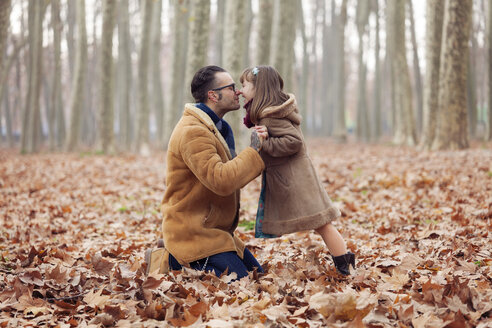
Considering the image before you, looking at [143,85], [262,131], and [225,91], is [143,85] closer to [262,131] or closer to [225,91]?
[225,91]

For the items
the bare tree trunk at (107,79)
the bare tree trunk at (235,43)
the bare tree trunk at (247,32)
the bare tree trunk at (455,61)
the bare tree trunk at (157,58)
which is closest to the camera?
the bare tree trunk at (455,61)

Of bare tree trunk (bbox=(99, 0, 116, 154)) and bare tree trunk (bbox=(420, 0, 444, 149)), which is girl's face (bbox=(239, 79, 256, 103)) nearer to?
bare tree trunk (bbox=(420, 0, 444, 149))

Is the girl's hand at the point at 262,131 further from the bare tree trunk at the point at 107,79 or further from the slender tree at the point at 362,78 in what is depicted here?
the slender tree at the point at 362,78

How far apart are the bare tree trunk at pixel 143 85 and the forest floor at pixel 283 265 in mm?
7923

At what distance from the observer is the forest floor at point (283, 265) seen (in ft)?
9.54

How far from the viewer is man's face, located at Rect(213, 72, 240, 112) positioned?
3703mm

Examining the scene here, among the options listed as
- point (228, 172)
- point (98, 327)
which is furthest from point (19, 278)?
point (228, 172)

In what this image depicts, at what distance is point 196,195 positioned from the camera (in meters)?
3.66

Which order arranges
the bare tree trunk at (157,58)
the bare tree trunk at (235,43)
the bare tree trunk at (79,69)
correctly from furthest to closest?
the bare tree trunk at (157,58)
the bare tree trunk at (79,69)
the bare tree trunk at (235,43)

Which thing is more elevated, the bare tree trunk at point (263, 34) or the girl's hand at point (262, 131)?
the bare tree trunk at point (263, 34)

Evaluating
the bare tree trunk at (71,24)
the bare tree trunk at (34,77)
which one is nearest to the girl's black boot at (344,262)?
the bare tree trunk at (34,77)

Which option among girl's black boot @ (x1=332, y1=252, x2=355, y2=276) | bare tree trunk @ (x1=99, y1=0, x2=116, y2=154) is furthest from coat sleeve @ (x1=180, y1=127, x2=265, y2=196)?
bare tree trunk @ (x1=99, y1=0, x2=116, y2=154)

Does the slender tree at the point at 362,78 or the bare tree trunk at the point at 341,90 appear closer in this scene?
the bare tree trunk at the point at 341,90

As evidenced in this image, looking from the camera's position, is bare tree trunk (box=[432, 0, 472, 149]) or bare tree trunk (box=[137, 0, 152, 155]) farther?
bare tree trunk (box=[137, 0, 152, 155])
